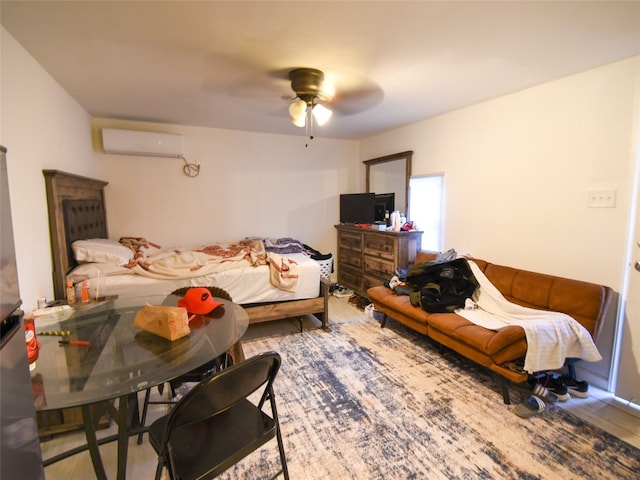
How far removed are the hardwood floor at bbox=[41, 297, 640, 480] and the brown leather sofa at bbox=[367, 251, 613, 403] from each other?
486 mm

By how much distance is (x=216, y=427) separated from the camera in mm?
1271

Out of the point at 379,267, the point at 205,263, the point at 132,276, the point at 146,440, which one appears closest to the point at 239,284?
the point at 205,263

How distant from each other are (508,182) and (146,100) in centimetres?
354

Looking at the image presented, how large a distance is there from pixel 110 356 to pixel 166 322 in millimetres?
245

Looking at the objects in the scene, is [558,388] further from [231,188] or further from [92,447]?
[231,188]

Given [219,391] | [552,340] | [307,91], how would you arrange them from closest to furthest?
[219,391], [552,340], [307,91]

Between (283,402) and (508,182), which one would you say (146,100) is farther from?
(508,182)

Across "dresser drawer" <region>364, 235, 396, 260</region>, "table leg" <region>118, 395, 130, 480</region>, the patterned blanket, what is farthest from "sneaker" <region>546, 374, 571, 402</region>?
"table leg" <region>118, 395, 130, 480</region>

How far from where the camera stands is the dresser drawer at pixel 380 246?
3570 millimetres

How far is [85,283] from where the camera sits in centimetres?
234

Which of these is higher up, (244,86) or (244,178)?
(244,86)

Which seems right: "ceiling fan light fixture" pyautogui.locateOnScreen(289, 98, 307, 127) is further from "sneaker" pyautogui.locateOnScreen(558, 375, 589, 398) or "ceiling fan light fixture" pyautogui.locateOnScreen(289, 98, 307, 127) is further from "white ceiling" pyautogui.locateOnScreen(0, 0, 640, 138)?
"sneaker" pyautogui.locateOnScreen(558, 375, 589, 398)

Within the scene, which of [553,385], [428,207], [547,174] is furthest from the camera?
[428,207]

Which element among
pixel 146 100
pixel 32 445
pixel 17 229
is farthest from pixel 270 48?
pixel 32 445
